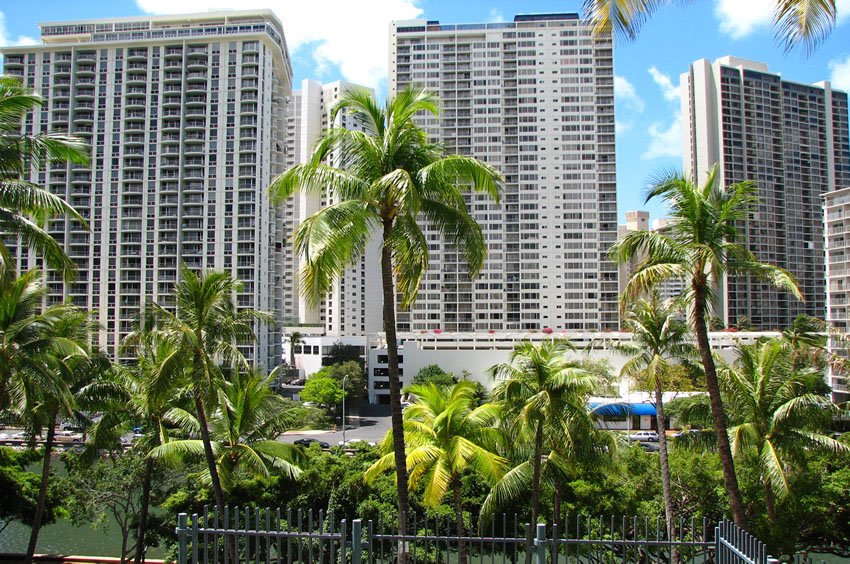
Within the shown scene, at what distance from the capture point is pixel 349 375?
58406mm

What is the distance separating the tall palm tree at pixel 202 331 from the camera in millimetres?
13336

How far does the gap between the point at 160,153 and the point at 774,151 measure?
79.9 m

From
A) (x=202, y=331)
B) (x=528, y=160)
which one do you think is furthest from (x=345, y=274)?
(x=202, y=331)

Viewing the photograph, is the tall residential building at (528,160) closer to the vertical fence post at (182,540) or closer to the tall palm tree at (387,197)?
the tall palm tree at (387,197)

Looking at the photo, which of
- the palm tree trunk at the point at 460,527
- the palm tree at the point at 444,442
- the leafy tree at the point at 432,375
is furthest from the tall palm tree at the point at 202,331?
the leafy tree at the point at 432,375

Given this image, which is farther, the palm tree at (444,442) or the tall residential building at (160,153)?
the tall residential building at (160,153)

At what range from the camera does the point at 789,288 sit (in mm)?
10508

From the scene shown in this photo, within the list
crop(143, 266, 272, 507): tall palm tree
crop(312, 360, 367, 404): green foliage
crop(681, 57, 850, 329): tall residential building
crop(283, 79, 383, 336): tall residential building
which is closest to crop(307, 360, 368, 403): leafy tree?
crop(312, 360, 367, 404): green foliage

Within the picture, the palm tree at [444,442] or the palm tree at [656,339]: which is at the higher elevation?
the palm tree at [656,339]

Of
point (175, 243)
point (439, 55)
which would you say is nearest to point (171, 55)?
point (175, 243)

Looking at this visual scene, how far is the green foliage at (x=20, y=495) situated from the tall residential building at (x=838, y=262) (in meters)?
55.2

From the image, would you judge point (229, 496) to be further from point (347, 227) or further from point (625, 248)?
point (625, 248)

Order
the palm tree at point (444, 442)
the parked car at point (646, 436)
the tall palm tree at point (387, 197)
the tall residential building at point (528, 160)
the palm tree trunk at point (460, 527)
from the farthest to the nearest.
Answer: the tall residential building at point (528, 160), the parked car at point (646, 436), the palm tree at point (444, 442), the tall palm tree at point (387, 197), the palm tree trunk at point (460, 527)

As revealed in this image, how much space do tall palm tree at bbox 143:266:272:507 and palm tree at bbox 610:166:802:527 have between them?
27.3 feet
